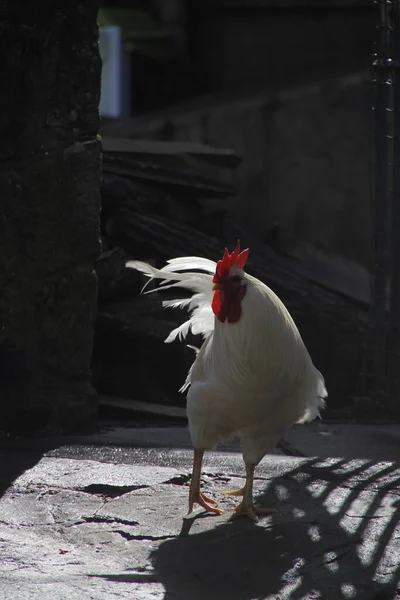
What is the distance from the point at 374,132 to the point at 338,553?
3720mm

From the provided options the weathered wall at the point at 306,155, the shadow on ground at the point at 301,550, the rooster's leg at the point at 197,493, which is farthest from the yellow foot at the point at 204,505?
the weathered wall at the point at 306,155

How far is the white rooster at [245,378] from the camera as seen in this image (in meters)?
4.51

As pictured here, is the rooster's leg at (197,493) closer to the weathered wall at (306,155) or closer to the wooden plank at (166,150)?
the wooden plank at (166,150)

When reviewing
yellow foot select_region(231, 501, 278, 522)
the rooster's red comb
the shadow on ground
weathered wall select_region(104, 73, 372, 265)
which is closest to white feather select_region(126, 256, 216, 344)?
the rooster's red comb

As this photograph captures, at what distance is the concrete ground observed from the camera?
368 centimetres

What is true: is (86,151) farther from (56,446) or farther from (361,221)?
(361,221)

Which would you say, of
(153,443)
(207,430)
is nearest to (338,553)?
(207,430)

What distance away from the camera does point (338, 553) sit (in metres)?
4.01

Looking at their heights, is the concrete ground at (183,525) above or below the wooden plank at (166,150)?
below

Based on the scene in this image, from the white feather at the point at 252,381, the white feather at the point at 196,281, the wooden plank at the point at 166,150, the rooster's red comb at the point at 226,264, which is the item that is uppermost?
the wooden plank at the point at 166,150

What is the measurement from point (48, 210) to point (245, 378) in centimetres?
187

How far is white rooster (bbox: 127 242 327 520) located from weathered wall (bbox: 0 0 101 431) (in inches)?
55.0

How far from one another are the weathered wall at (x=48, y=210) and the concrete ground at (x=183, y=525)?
1.27ft

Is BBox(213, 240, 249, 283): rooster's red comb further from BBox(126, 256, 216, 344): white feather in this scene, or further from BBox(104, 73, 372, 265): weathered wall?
BBox(104, 73, 372, 265): weathered wall
